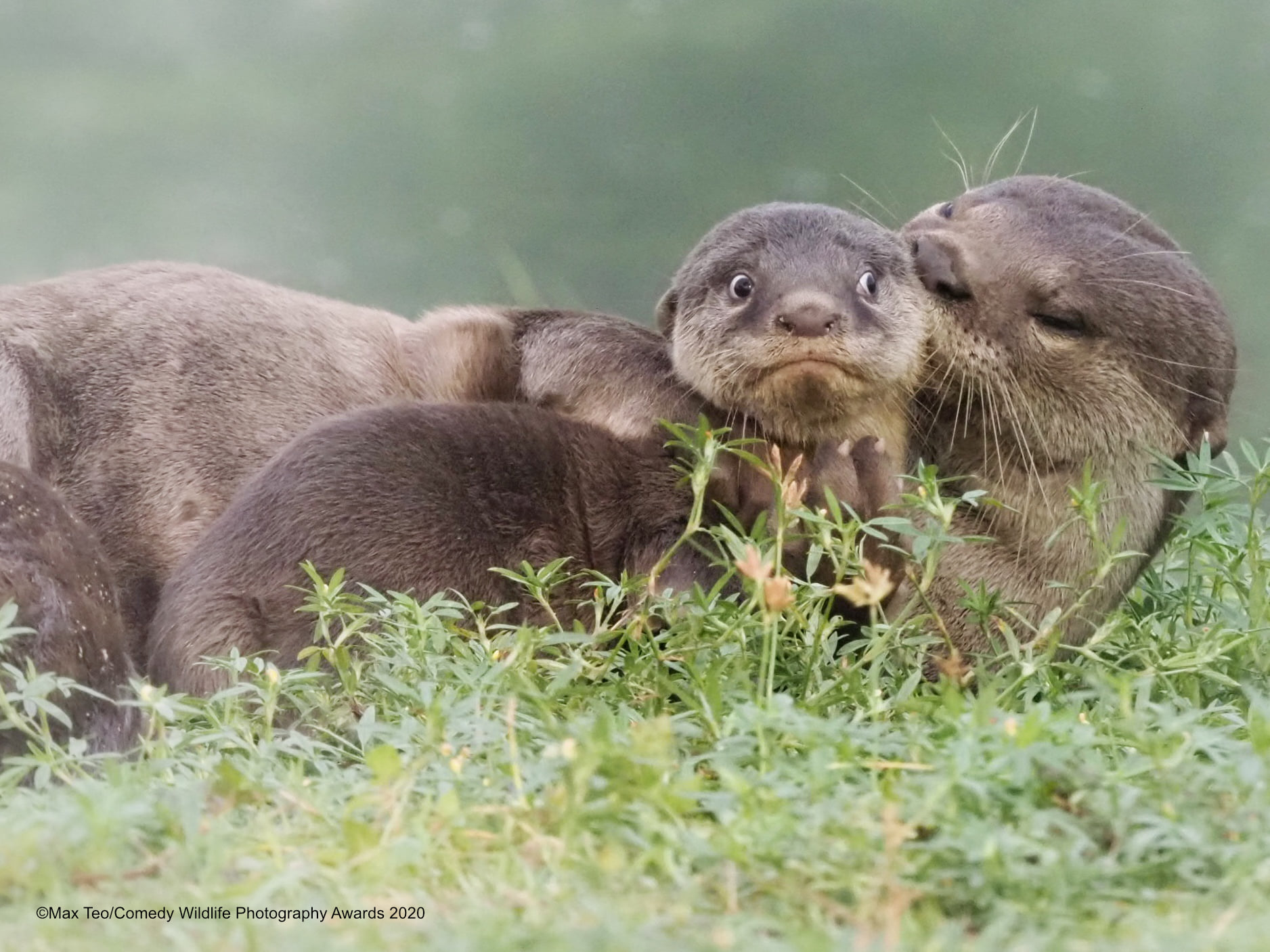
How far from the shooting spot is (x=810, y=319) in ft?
10.0

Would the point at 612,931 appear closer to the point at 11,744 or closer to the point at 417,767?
the point at 417,767

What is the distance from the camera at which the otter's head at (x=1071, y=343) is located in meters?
3.22

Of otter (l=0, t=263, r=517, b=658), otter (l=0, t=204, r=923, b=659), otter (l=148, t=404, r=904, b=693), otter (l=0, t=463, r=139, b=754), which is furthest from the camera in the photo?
otter (l=0, t=263, r=517, b=658)

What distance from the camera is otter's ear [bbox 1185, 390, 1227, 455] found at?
328 cm

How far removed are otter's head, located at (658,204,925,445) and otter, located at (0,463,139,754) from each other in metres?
1.29

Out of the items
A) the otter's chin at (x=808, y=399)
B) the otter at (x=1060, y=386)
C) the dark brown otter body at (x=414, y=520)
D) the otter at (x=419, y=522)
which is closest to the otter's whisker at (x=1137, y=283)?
the otter at (x=1060, y=386)

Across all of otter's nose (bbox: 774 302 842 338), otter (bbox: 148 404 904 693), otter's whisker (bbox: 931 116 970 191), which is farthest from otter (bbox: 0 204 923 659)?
otter's whisker (bbox: 931 116 970 191)

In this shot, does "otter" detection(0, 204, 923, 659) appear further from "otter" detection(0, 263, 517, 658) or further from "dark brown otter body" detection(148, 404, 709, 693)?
"dark brown otter body" detection(148, 404, 709, 693)

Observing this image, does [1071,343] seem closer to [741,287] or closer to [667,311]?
[741,287]

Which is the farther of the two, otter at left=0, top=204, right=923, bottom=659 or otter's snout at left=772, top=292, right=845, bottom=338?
otter at left=0, top=204, right=923, bottom=659

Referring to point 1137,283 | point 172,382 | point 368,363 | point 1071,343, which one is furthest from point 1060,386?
point 172,382

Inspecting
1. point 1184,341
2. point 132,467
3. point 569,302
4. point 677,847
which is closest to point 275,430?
point 132,467

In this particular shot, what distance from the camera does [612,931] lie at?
1.43 meters

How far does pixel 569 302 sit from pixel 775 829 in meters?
3.62
